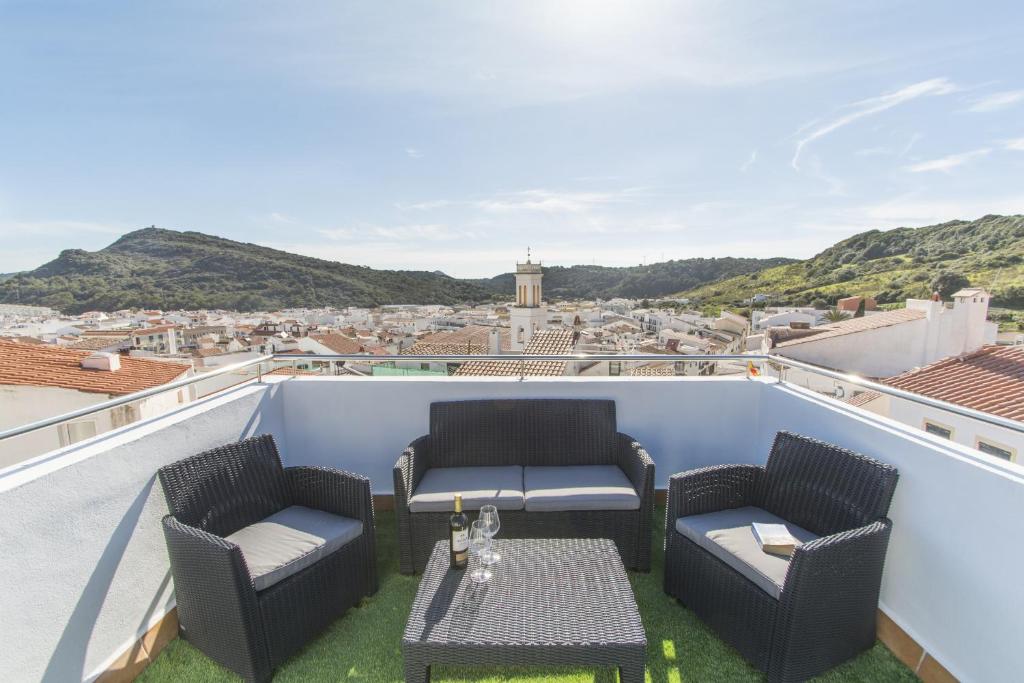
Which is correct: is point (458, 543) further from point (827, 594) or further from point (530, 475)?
point (827, 594)

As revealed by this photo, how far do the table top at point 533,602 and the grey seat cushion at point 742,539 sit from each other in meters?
0.49

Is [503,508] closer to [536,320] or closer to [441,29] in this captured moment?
[441,29]

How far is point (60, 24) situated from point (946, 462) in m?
12.4

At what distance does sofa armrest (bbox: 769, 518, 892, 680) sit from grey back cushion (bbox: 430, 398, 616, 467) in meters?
1.24

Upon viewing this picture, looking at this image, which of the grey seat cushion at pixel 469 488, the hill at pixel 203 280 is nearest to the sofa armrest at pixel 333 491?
the grey seat cushion at pixel 469 488

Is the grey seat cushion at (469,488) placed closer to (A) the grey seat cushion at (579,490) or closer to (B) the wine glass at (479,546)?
(A) the grey seat cushion at (579,490)

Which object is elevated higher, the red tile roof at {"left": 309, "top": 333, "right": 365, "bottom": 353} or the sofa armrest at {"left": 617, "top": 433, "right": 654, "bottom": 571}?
the sofa armrest at {"left": 617, "top": 433, "right": 654, "bottom": 571}

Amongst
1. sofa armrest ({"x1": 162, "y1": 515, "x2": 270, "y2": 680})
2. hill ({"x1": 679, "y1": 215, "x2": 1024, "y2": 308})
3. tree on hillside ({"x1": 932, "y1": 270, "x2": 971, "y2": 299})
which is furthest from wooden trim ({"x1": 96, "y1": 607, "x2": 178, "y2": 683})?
tree on hillside ({"x1": 932, "y1": 270, "x2": 971, "y2": 299})

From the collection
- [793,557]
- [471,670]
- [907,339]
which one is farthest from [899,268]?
[471,670]

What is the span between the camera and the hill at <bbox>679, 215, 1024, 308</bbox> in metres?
20.4

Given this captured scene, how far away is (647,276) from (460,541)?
54.1 meters

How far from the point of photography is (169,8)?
6.39m

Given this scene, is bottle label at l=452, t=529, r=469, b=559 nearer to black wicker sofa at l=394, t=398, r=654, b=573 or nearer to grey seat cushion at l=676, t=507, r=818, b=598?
black wicker sofa at l=394, t=398, r=654, b=573

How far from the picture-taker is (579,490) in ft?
8.21
